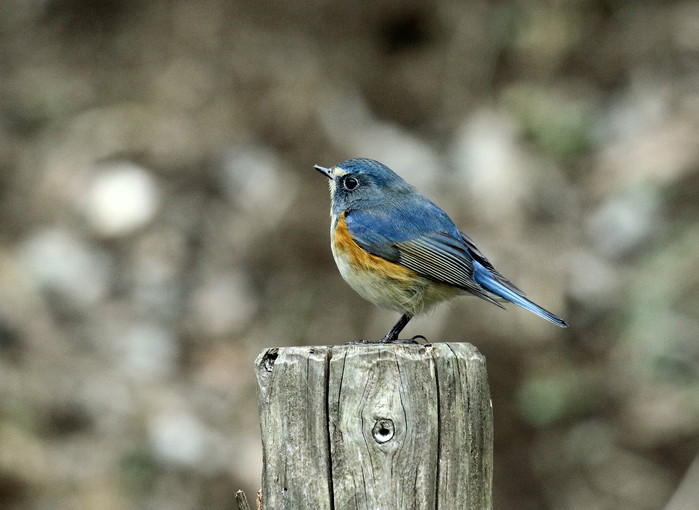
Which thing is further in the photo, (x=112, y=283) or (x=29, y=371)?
(x=112, y=283)

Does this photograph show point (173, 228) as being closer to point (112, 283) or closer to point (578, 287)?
point (112, 283)

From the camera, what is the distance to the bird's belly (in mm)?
4566

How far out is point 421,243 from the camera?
473 cm

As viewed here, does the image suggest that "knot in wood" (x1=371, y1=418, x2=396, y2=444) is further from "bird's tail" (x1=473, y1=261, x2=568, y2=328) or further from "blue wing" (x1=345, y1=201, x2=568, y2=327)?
"bird's tail" (x1=473, y1=261, x2=568, y2=328)

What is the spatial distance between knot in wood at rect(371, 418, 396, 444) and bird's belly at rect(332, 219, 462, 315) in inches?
67.9

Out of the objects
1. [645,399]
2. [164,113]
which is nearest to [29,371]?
[164,113]

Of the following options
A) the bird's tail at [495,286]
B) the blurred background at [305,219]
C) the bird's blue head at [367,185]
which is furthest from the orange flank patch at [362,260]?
the blurred background at [305,219]

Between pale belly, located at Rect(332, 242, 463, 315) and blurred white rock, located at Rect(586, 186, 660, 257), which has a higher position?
blurred white rock, located at Rect(586, 186, 660, 257)

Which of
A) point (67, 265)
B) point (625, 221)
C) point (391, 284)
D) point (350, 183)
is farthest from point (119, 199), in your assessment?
point (391, 284)

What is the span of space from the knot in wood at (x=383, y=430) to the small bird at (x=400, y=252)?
1.52 metres

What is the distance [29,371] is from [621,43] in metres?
6.12

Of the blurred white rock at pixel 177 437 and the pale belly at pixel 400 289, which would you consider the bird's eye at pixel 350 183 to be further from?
the blurred white rock at pixel 177 437

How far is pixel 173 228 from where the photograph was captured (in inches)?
354

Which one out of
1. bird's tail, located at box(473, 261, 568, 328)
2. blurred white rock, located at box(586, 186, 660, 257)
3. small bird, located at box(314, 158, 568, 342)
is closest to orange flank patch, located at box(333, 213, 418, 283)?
small bird, located at box(314, 158, 568, 342)
